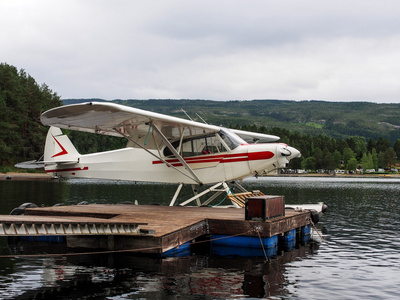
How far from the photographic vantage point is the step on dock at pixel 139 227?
7.24 m

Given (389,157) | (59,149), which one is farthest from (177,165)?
(389,157)

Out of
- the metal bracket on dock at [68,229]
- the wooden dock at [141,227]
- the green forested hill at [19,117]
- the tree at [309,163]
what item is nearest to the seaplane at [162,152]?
the wooden dock at [141,227]

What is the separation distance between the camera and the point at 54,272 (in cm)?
805

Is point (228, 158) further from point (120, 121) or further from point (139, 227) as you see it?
point (139, 227)

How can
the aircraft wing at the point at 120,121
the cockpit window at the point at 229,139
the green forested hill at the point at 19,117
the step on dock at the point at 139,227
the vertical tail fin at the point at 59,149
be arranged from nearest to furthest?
the step on dock at the point at 139,227, the aircraft wing at the point at 120,121, the cockpit window at the point at 229,139, the vertical tail fin at the point at 59,149, the green forested hill at the point at 19,117

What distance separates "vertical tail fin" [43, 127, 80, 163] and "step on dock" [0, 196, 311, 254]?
4152 millimetres

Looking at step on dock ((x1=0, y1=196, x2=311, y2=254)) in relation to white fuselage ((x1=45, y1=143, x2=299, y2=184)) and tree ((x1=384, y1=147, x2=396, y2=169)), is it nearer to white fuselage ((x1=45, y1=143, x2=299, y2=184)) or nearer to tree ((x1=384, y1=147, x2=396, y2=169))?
white fuselage ((x1=45, y1=143, x2=299, y2=184))

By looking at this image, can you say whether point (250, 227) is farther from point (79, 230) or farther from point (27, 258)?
point (27, 258)

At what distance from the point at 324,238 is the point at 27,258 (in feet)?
27.5

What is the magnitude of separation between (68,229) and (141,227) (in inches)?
67.5

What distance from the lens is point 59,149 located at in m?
16.0

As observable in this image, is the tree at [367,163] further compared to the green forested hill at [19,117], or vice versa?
the tree at [367,163]

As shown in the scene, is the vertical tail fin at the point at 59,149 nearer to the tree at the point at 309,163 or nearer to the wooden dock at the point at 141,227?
the wooden dock at the point at 141,227

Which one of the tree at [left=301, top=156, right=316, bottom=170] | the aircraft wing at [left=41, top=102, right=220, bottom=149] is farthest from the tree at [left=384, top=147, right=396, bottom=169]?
the aircraft wing at [left=41, top=102, right=220, bottom=149]
